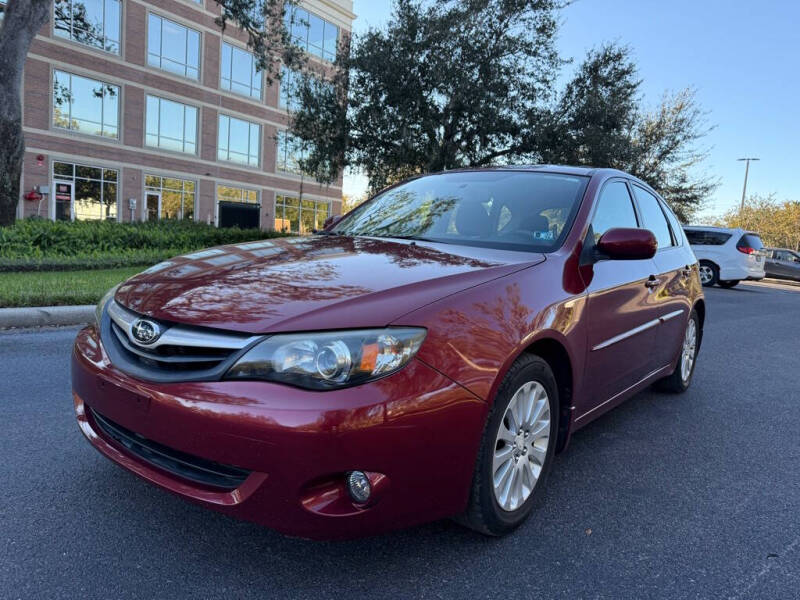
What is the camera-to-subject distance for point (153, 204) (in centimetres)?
2920

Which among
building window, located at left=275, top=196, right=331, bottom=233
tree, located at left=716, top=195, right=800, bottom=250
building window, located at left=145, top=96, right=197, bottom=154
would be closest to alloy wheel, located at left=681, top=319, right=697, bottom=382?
building window, located at left=145, top=96, right=197, bottom=154

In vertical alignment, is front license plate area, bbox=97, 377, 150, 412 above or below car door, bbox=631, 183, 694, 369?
below

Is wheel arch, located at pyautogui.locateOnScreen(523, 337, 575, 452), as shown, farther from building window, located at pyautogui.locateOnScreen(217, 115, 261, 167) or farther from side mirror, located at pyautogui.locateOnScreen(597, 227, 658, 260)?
building window, located at pyautogui.locateOnScreen(217, 115, 261, 167)

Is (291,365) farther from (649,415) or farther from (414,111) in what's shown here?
(414,111)

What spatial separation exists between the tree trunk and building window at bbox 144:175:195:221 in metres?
17.0

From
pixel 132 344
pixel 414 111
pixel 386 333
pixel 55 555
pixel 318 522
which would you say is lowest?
pixel 55 555

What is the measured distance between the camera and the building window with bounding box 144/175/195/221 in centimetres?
2902

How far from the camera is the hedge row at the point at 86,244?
9962mm

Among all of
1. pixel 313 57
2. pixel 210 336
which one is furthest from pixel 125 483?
pixel 313 57

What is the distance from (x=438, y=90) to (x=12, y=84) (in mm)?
11185

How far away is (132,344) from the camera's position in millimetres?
2133

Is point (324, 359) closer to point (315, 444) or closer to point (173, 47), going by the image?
point (315, 444)

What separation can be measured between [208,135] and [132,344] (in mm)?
31939

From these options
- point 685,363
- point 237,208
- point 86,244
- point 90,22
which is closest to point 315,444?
point 685,363
